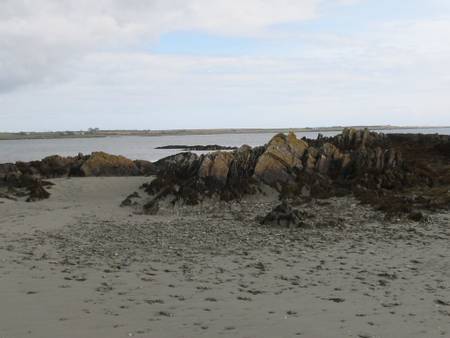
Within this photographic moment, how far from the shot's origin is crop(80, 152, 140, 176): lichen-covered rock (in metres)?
Result: 19.8

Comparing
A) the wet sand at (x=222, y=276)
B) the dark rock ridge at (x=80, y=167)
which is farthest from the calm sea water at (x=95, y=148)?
the wet sand at (x=222, y=276)

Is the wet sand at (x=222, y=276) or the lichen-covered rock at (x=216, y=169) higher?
the lichen-covered rock at (x=216, y=169)

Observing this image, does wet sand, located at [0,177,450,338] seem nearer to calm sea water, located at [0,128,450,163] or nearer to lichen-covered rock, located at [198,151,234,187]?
lichen-covered rock, located at [198,151,234,187]

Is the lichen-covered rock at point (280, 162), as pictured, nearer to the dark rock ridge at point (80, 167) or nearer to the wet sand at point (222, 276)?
the wet sand at point (222, 276)

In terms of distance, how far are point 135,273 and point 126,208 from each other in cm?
677

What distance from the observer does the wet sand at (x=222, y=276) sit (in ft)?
17.0

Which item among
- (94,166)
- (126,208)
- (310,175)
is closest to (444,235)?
(310,175)

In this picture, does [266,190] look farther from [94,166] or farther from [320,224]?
[94,166]

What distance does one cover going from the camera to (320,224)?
36.3ft

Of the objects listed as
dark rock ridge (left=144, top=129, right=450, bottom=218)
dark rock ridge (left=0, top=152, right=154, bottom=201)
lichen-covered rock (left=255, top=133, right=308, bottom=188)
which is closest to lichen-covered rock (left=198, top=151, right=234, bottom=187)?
dark rock ridge (left=144, top=129, right=450, bottom=218)

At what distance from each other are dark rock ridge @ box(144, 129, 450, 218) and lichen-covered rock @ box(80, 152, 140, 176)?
380 cm

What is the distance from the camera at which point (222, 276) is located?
711 centimetres

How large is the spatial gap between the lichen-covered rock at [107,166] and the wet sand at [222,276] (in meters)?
7.26

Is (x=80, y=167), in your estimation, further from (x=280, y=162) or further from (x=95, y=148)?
(x=95, y=148)
